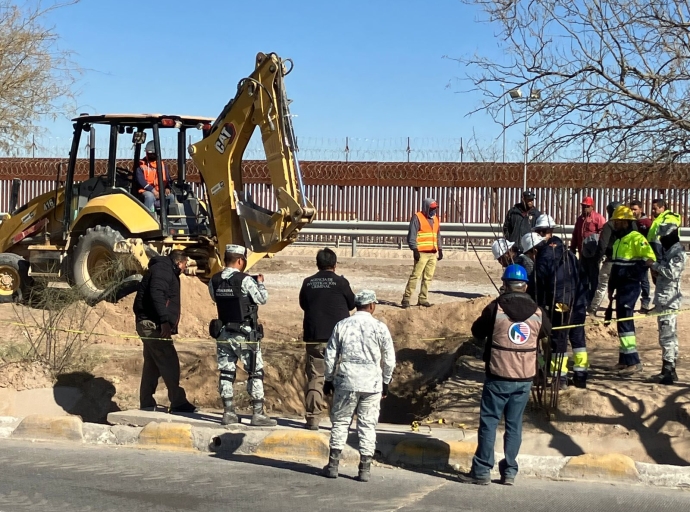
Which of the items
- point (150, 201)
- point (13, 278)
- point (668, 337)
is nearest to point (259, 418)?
point (668, 337)

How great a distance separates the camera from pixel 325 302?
31.8ft

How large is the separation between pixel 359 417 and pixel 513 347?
1380 millimetres

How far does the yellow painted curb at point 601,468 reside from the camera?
26.5 ft

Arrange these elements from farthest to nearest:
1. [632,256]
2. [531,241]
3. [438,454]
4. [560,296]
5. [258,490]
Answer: [632,256] → [531,241] → [560,296] → [438,454] → [258,490]

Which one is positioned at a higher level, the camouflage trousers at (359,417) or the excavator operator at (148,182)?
the excavator operator at (148,182)

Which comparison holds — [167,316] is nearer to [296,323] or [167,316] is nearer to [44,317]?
[44,317]

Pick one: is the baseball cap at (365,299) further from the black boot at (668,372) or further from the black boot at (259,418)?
the black boot at (668,372)

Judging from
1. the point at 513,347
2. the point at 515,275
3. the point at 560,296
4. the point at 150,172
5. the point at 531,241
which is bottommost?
the point at 513,347

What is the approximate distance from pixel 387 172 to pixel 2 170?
11816 mm

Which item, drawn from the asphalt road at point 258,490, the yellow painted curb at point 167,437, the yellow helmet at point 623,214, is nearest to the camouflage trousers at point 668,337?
the yellow helmet at point 623,214

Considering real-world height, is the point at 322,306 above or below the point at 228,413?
above

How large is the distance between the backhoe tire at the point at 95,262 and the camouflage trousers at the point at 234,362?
16.2 ft

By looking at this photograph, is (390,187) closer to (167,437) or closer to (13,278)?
(13,278)

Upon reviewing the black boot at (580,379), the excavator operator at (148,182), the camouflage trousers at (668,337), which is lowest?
the black boot at (580,379)
